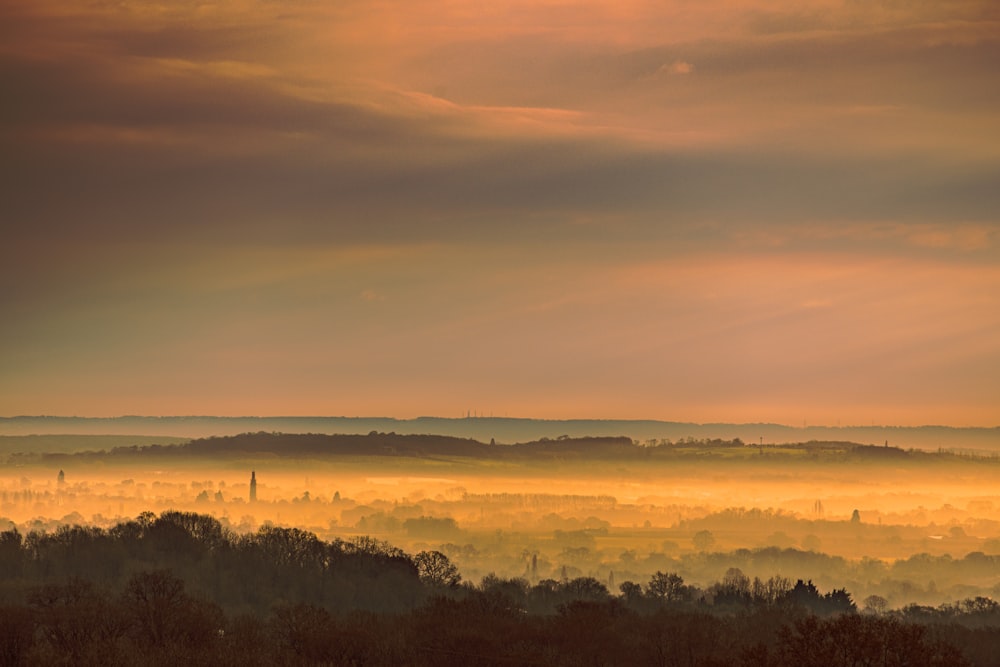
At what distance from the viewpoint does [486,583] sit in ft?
630

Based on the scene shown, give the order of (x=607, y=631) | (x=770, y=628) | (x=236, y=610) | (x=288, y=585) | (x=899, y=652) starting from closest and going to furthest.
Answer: (x=899, y=652) < (x=607, y=631) < (x=770, y=628) < (x=236, y=610) < (x=288, y=585)

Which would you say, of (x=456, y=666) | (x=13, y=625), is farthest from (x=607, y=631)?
(x=13, y=625)

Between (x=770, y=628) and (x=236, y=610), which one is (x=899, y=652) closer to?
(x=770, y=628)

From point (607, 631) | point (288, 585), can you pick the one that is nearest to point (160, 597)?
point (607, 631)

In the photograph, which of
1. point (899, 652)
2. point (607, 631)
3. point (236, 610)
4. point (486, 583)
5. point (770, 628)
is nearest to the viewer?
point (899, 652)

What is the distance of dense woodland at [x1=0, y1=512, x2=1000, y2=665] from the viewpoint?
6261cm

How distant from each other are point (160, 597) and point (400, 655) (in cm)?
2700

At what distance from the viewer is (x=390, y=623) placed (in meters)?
109

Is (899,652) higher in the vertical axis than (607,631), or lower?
higher

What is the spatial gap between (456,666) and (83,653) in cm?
2720

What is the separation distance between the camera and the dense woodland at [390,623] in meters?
62.6

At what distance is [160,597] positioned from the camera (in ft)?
363

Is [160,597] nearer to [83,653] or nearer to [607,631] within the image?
[83,653]

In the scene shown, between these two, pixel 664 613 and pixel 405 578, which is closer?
pixel 664 613
